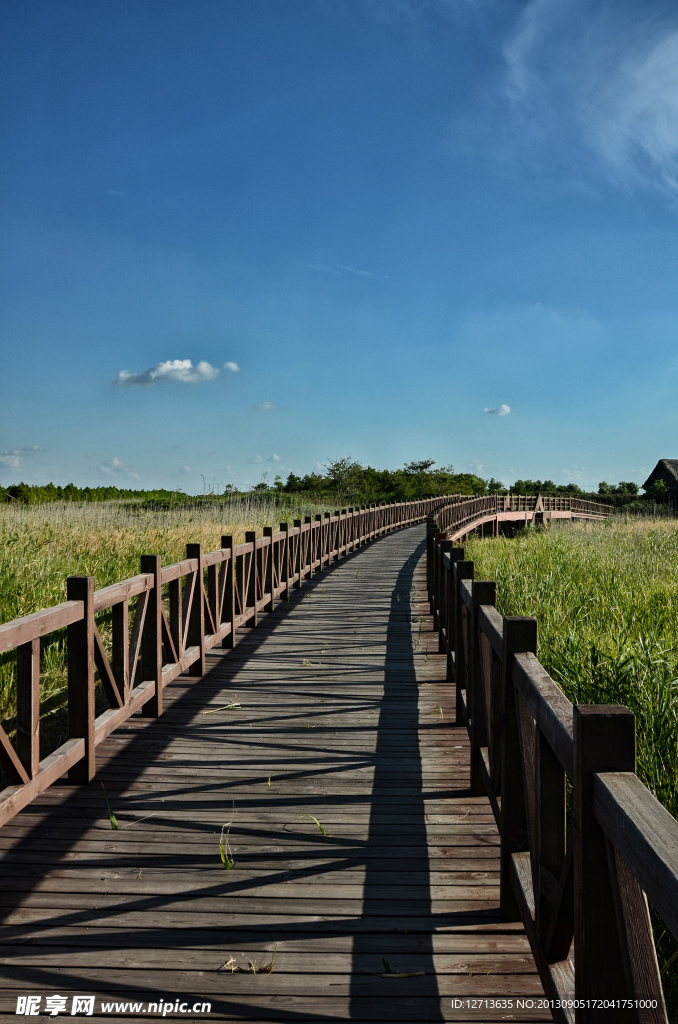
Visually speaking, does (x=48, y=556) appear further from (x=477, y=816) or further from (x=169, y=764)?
(x=477, y=816)

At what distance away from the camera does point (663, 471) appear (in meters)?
63.4

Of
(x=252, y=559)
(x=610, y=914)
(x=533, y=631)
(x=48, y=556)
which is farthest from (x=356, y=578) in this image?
(x=610, y=914)

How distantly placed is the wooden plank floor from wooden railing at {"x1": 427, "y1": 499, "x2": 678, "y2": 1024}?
354 mm

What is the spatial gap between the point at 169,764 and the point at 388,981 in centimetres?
249

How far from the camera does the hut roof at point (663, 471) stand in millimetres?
61000

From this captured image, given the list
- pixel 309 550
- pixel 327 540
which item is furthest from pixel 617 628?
pixel 327 540

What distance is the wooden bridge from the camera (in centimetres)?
258

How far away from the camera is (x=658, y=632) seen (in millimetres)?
6832

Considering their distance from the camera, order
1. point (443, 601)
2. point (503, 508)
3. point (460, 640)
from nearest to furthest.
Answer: point (460, 640)
point (443, 601)
point (503, 508)

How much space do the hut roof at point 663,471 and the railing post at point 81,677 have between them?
203ft

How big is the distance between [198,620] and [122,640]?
190cm

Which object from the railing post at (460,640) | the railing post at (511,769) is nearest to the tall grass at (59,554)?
the railing post at (460,640)

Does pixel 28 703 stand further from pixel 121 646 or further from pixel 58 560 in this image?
pixel 58 560

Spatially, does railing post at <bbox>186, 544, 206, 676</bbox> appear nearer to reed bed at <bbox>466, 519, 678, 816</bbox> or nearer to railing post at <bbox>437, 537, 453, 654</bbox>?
railing post at <bbox>437, 537, 453, 654</bbox>
